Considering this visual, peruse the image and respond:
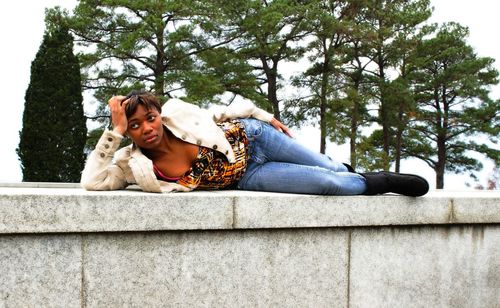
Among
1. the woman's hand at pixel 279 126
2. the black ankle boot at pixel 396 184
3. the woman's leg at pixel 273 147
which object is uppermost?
the woman's hand at pixel 279 126

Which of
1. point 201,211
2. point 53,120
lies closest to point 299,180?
point 201,211

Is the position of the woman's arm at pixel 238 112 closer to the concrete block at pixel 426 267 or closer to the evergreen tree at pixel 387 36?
the concrete block at pixel 426 267

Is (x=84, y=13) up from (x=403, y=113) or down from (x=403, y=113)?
up

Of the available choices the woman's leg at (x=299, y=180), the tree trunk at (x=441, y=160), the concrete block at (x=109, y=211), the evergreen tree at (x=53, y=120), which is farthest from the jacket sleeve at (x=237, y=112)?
the tree trunk at (x=441, y=160)

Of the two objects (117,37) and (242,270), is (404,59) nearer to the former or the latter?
(117,37)

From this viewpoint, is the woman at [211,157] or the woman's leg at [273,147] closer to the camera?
the woman at [211,157]

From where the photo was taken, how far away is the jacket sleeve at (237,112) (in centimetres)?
402

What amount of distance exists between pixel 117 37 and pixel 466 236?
1744cm

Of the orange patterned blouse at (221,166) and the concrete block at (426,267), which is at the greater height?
the orange patterned blouse at (221,166)

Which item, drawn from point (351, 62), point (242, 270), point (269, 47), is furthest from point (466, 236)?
point (351, 62)

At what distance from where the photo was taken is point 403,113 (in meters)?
25.3

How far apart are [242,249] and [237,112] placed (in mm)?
1022

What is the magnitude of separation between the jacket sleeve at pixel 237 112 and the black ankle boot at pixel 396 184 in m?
0.82

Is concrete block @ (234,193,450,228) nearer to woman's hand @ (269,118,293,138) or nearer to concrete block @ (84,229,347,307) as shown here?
concrete block @ (84,229,347,307)
